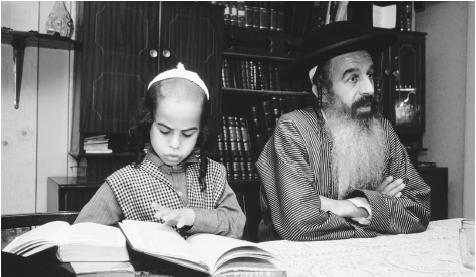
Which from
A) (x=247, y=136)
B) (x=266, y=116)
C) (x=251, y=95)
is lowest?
(x=247, y=136)

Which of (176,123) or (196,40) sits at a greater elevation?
(196,40)

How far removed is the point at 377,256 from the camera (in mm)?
1272

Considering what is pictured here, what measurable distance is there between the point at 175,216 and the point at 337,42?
1.06 meters

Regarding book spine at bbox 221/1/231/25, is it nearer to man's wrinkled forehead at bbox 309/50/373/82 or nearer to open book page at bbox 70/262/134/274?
man's wrinkled forehead at bbox 309/50/373/82

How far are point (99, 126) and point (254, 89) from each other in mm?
1135

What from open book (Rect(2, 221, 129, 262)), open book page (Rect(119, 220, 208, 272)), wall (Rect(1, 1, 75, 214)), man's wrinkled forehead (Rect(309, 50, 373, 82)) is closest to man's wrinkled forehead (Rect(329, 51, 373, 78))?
man's wrinkled forehead (Rect(309, 50, 373, 82))

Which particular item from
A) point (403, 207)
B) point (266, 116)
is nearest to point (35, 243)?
point (403, 207)

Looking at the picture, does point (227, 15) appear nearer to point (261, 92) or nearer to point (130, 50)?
point (261, 92)

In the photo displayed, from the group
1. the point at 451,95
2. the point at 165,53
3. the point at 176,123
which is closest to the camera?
the point at 176,123

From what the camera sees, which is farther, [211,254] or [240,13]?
[240,13]

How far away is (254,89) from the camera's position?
11.4 feet

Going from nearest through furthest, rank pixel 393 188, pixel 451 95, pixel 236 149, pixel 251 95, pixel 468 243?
1. pixel 468 243
2. pixel 393 188
3. pixel 236 149
4. pixel 251 95
5. pixel 451 95

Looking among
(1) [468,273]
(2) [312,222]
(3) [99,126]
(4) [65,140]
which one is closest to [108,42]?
(3) [99,126]

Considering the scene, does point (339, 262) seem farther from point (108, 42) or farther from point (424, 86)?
point (424, 86)
